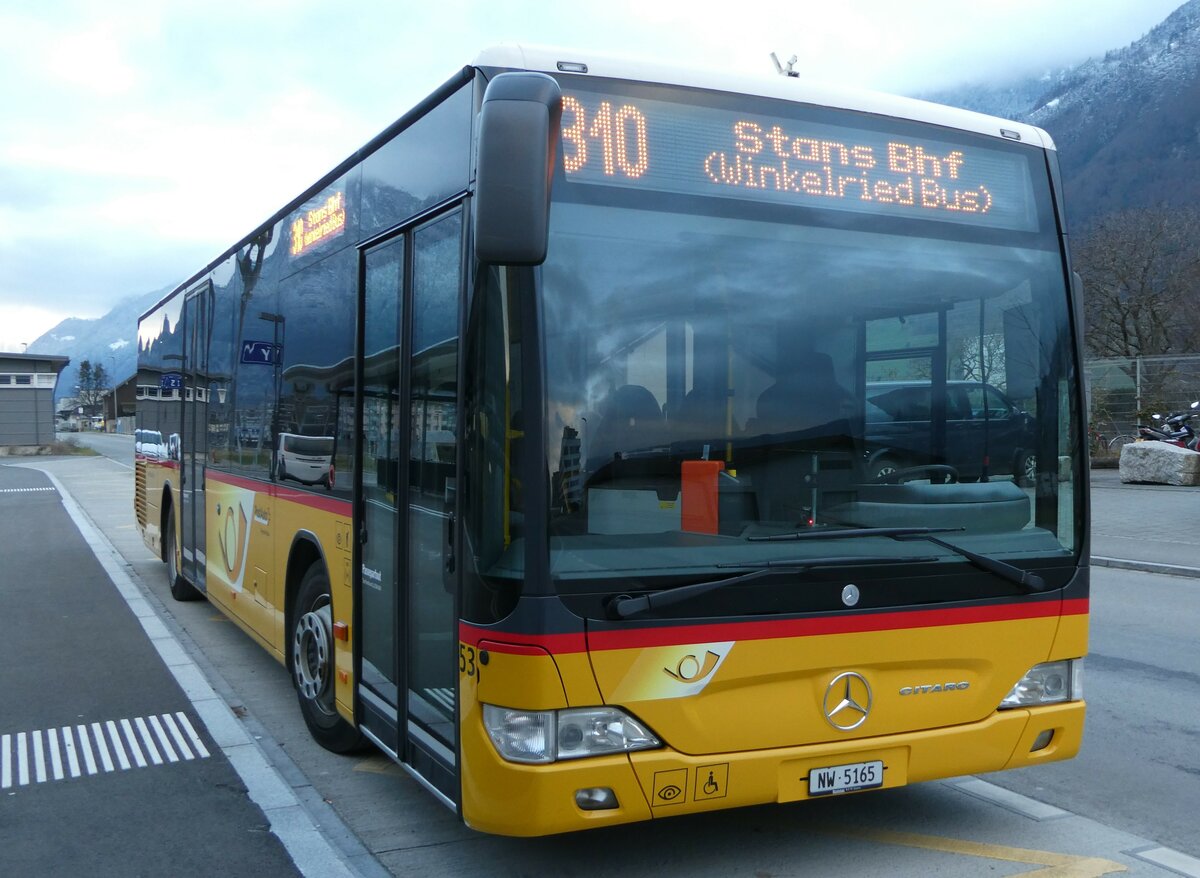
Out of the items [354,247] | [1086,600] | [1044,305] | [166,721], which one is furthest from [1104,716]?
[166,721]

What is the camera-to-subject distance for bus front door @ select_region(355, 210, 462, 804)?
14.0 feet

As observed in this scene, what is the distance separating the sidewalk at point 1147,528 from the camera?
13172 millimetres

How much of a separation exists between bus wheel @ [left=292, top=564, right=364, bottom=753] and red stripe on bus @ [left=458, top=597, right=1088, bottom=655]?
2.06m

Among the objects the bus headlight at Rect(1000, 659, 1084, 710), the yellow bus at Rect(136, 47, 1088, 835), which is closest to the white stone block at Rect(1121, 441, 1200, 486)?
the yellow bus at Rect(136, 47, 1088, 835)

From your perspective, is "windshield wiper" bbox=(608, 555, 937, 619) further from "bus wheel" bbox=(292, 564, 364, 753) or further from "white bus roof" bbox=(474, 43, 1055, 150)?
"bus wheel" bbox=(292, 564, 364, 753)

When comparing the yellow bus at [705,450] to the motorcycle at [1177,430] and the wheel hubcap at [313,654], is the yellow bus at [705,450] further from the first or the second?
the motorcycle at [1177,430]

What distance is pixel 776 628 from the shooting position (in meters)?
4.01

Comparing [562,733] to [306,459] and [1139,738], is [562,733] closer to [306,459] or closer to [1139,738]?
[306,459]

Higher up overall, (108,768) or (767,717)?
(767,717)

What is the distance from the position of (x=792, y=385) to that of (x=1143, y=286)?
3200 cm

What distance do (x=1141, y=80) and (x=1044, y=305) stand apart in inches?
6025

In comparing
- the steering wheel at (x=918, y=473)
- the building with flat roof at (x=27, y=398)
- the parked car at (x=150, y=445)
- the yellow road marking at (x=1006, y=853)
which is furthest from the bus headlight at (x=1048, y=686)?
the building with flat roof at (x=27, y=398)

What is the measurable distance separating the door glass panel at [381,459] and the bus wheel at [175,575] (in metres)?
6.35

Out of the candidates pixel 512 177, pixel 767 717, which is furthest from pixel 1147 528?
pixel 512 177
